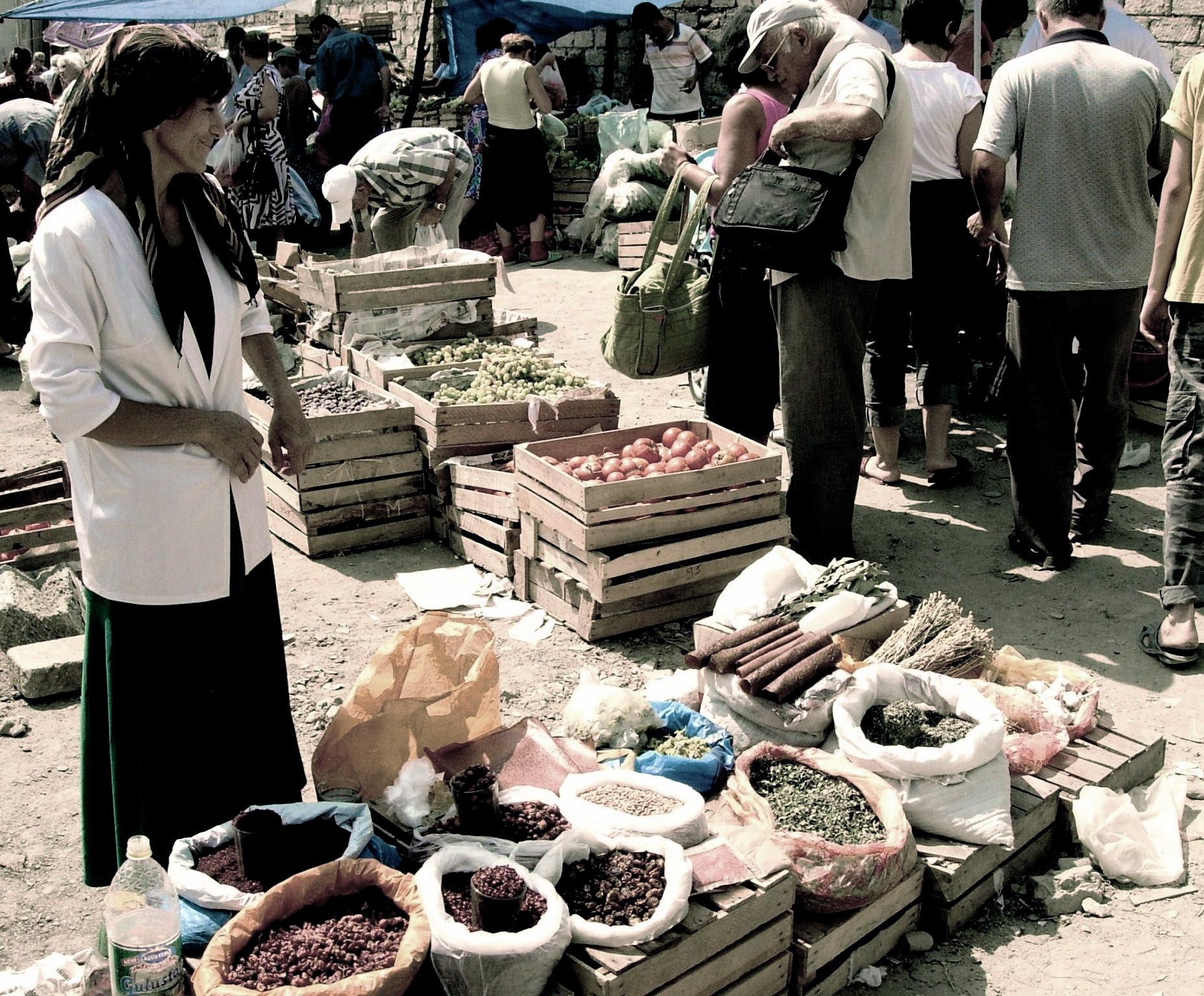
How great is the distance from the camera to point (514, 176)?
1266cm

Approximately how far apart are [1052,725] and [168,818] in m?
2.73

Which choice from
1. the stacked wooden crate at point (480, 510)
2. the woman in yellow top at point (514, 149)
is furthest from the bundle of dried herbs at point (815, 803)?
the woman in yellow top at point (514, 149)

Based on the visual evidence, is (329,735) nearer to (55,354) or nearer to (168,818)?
(168,818)

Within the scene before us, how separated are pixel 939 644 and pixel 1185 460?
4.32 feet

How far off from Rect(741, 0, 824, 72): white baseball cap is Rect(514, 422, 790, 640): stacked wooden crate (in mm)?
1662

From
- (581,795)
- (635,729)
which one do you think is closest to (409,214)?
(635,729)

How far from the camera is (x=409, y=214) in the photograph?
8539 mm

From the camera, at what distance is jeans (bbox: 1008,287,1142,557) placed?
5406mm

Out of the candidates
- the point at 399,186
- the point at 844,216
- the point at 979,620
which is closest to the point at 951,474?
the point at 979,620

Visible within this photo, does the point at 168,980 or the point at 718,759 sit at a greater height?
the point at 168,980

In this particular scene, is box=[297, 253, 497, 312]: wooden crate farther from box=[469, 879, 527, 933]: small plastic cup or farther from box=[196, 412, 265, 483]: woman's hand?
box=[469, 879, 527, 933]: small plastic cup

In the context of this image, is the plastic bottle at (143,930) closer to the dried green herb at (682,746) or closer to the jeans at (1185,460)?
the dried green herb at (682,746)

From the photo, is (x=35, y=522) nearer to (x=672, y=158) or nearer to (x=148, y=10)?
(x=672, y=158)

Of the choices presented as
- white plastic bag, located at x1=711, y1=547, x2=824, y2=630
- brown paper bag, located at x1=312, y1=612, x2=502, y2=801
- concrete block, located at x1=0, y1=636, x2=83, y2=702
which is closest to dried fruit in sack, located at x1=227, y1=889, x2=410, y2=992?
brown paper bag, located at x1=312, y1=612, x2=502, y2=801
